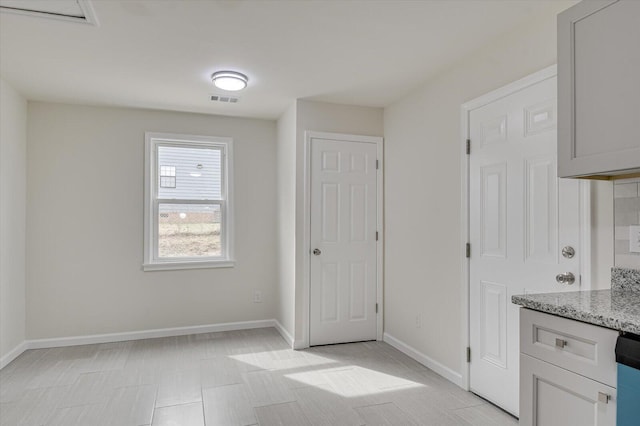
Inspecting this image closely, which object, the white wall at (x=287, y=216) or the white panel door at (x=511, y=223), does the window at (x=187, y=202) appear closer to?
the white wall at (x=287, y=216)

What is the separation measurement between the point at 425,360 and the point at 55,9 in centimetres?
356

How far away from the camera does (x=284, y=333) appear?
4125 millimetres

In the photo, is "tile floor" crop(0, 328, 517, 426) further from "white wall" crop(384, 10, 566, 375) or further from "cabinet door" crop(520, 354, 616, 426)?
"cabinet door" crop(520, 354, 616, 426)

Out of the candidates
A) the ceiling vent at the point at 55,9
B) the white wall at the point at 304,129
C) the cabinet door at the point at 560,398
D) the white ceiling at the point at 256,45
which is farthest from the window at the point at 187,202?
the cabinet door at the point at 560,398

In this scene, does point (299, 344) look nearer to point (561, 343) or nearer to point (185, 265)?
point (185, 265)

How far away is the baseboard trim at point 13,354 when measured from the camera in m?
3.27

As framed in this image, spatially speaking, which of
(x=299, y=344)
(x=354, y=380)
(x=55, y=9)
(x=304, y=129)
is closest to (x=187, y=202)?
(x=304, y=129)

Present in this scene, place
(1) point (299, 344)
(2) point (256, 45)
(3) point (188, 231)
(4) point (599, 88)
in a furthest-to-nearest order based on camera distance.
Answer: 1. (3) point (188, 231)
2. (1) point (299, 344)
3. (2) point (256, 45)
4. (4) point (599, 88)

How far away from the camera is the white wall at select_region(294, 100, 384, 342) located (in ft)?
12.4

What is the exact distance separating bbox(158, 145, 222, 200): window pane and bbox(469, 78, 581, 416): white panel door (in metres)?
2.83

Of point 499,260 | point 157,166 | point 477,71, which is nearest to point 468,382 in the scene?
point 499,260

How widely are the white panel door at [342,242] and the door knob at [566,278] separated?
6.66 ft

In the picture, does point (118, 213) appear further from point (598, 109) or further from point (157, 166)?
point (598, 109)

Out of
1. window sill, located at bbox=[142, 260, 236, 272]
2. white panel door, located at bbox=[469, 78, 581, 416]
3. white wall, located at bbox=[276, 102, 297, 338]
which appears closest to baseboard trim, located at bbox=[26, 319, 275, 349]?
white wall, located at bbox=[276, 102, 297, 338]
